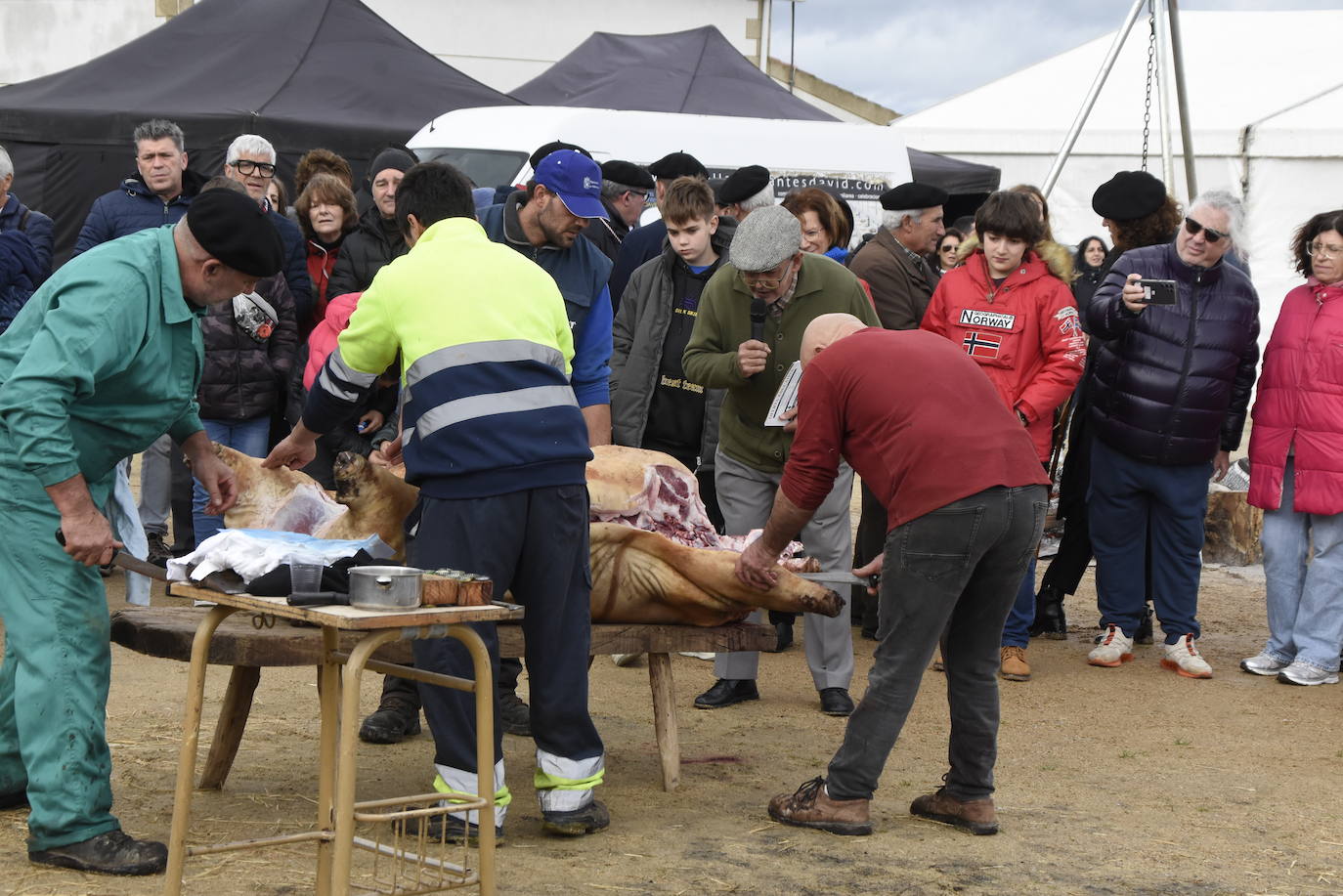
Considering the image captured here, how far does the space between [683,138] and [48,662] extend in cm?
850

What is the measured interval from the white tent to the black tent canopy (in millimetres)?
1480

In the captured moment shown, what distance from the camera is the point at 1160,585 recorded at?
777 cm

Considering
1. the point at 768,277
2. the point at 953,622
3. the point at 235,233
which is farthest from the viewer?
the point at 768,277

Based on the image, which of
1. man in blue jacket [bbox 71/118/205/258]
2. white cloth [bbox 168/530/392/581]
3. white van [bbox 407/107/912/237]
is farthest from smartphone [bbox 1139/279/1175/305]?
white van [bbox 407/107/912/237]

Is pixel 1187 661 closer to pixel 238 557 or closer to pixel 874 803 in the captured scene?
pixel 874 803

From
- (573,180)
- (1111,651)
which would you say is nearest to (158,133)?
(573,180)

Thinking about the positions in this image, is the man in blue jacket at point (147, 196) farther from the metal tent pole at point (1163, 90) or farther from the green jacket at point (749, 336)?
the metal tent pole at point (1163, 90)

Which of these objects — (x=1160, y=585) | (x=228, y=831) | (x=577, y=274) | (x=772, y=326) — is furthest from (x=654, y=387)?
(x=228, y=831)

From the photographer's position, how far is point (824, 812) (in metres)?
4.98

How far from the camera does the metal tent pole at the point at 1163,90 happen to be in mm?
12633

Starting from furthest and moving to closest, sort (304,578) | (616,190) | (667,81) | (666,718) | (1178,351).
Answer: (667,81) < (616,190) < (1178,351) < (666,718) < (304,578)

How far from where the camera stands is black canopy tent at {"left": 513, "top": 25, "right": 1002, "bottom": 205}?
1494cm

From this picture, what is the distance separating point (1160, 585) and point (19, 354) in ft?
18.2

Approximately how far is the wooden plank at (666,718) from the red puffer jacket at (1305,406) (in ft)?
12.3
